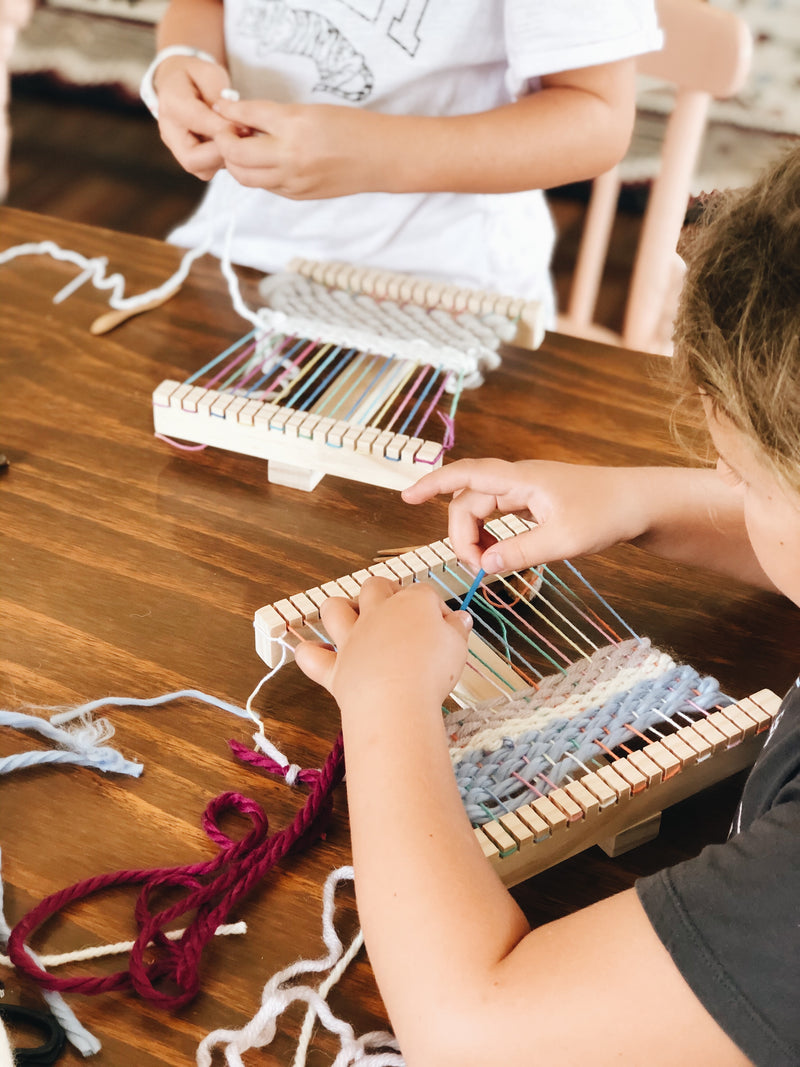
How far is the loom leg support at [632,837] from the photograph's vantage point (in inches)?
28.5

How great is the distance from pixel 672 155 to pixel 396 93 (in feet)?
1.72

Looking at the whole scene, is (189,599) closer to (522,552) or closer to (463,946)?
(522,552)

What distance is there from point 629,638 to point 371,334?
17.9 inches

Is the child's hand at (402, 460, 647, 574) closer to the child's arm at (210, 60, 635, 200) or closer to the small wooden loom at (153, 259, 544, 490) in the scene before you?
the small wooden loom at (153, 259, 544, 490)

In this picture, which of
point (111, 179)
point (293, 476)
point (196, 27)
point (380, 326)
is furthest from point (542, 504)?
point (111, 179)

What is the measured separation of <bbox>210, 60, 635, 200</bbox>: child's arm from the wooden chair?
206 millimetres

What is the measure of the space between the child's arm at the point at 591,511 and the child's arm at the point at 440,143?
17.9 inches

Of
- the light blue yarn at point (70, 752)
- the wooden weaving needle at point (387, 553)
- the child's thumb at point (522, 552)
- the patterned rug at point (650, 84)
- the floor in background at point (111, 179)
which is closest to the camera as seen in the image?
the light blue yarn at point (70, 752)

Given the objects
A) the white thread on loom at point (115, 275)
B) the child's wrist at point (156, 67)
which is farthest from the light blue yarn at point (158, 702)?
the child's wrist at point (156, 67)

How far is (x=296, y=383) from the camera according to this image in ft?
3.87

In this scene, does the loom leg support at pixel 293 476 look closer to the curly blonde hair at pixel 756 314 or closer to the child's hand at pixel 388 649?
the child's hand at pixel 388 649

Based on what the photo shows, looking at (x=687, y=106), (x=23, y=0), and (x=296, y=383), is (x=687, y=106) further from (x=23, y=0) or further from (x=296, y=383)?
(x=23, y=0)

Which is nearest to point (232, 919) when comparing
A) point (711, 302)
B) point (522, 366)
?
point (711, 302)

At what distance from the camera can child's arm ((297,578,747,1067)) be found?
0.55 m
